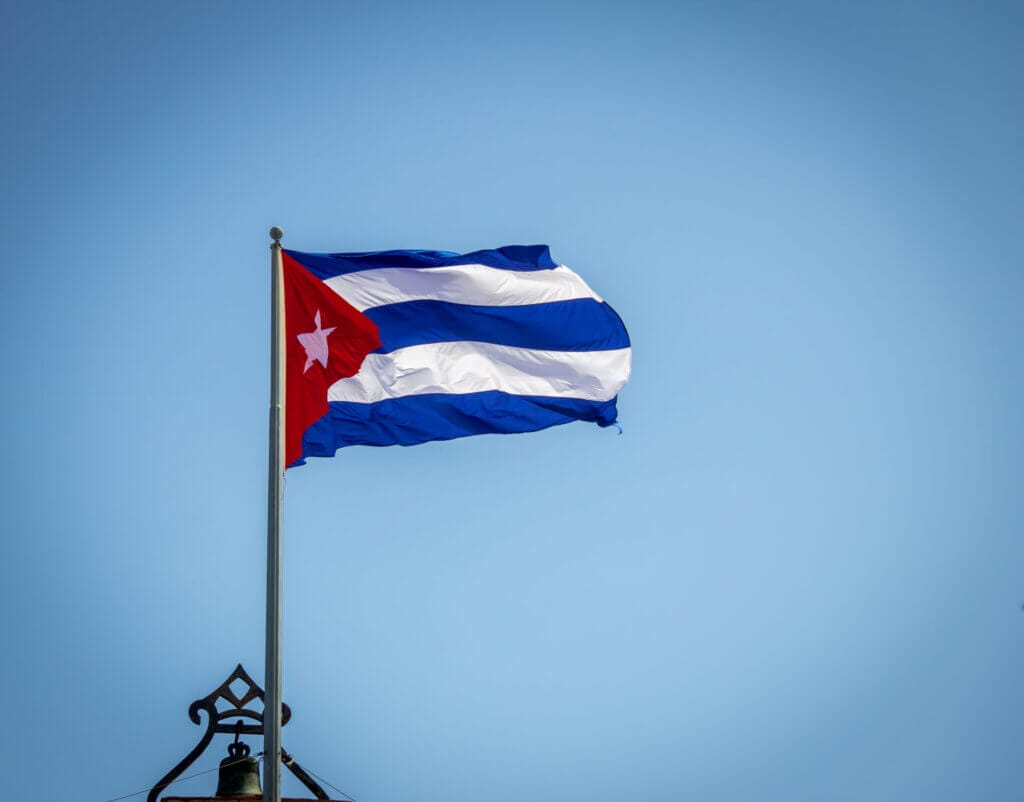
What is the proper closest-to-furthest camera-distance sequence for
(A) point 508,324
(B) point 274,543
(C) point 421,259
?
(B) point 274,543 < (C) point 421,259 < (A) point 508,324

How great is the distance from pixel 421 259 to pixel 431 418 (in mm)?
1999

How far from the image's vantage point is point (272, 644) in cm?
1050

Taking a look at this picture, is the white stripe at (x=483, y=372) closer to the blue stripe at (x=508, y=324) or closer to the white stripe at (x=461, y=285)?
the blue stripe at (x=508, y=324)

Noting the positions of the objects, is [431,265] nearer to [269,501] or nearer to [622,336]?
[622,336]

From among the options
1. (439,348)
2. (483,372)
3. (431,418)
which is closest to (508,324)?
(483,372)

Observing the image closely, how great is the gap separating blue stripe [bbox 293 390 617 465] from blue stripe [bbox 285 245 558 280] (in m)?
1.64

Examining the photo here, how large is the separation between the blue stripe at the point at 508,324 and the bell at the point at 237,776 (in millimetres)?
5543

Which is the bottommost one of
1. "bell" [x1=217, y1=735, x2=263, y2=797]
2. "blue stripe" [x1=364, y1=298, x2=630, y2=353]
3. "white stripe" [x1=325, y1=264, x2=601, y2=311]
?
"bell" [x1=217, y1=735, x2=263, y2=797]

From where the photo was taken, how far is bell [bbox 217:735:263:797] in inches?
587

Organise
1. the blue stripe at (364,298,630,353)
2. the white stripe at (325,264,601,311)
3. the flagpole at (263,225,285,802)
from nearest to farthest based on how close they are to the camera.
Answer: the flagpole at (263,225,285,802) < the white stripe at (325,264,601,311) < the blue stripe at (364,298,630,353)

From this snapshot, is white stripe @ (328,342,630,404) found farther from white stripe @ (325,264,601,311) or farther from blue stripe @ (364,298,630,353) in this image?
white stripe @ (325,264,601,311)

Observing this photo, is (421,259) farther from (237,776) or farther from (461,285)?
(237,776)

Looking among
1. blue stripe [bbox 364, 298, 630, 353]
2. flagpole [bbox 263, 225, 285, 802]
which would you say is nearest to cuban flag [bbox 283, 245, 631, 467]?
blue stripe [bbox 364, 298, 630, 353]

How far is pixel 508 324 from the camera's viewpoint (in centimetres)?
1599
